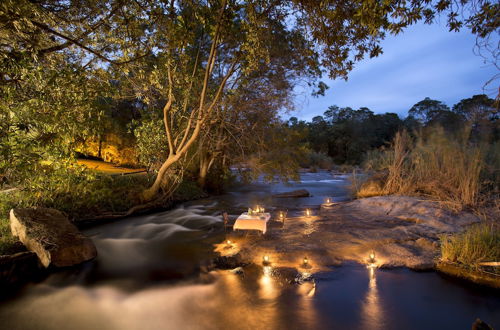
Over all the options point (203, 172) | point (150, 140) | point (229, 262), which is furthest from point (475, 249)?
point (203, 172)

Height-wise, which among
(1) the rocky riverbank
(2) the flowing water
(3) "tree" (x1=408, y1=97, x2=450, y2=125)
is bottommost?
(2) the flowing water

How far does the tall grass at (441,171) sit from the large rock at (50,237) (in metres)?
9.03

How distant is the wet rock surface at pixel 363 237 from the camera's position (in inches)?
204

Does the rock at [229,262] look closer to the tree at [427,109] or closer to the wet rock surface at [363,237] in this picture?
the wet rock surface at [363,237]

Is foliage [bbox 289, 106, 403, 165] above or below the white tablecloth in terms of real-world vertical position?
above

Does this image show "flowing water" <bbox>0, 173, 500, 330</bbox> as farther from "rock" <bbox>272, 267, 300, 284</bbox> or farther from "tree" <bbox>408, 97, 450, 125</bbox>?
"tree" <bbox>408, 97, 450, 125</bbox>

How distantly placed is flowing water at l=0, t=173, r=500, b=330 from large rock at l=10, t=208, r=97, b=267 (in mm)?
274

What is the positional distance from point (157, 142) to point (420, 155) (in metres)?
9.16

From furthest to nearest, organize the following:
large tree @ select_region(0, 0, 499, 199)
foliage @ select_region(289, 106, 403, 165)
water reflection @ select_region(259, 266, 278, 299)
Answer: foliage @ select_region(289, 106, 403, 165)
water reflection @ select_region(259, 266, 278, 299)
large tree @ select_region(0, 0, 499, 199)

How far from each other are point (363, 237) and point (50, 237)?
20.7 feet

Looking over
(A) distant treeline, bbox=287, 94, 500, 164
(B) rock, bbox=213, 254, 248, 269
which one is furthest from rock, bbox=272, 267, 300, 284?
(A) distant treeline, bbox=287, 94, 500, 164

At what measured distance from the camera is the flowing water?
3709 mm

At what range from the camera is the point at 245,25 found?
5504 mm

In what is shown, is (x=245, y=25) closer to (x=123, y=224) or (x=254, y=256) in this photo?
(x=254, y=256)
